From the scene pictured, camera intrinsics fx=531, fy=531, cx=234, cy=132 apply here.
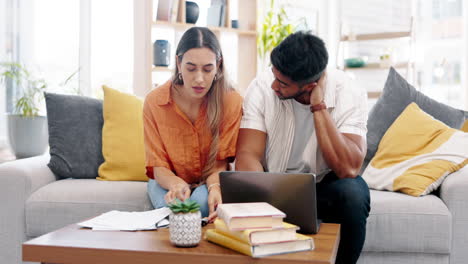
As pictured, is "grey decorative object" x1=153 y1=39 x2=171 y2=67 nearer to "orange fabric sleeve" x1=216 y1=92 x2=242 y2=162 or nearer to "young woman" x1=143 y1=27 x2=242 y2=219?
"young woman" x1=143 y1=27 x2=242 y2=219

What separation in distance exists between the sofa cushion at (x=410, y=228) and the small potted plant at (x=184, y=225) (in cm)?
99

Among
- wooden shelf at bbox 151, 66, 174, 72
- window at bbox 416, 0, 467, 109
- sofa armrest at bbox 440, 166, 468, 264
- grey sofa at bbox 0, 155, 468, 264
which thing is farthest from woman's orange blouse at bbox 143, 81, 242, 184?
window at bbox 416, 0, 467, 109

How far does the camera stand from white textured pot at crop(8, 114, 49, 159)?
133 inches

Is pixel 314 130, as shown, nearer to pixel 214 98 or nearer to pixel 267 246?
pixel 214 98

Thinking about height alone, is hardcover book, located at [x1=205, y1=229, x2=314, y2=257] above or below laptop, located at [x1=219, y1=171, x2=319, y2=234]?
below

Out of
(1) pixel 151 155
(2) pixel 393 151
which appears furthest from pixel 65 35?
(2) pixel 393 151

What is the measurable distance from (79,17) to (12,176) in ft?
7.44

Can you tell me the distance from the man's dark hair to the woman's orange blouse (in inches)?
12.1

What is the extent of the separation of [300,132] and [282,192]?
672mm

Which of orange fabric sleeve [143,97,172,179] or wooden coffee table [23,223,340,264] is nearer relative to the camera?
→ wooden coffee table [23,223,340,264]

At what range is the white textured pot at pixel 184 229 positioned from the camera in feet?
4.36

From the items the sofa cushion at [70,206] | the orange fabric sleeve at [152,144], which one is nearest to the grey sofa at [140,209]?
the sofa cushion at [70,206]

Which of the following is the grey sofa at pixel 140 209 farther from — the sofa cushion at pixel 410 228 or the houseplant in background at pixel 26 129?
the houseplant in background at pixel 26 129

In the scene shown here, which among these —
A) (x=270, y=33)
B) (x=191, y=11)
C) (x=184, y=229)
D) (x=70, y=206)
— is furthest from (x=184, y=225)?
(x=270, y=33)
